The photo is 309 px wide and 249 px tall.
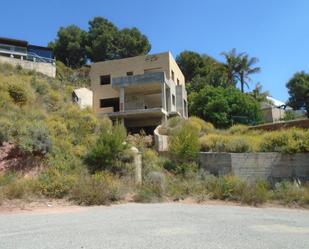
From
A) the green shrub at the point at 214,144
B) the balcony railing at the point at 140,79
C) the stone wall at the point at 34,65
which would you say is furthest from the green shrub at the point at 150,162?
the stone wall at the point at 34,65

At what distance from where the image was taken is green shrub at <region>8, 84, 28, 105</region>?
23.9 metres

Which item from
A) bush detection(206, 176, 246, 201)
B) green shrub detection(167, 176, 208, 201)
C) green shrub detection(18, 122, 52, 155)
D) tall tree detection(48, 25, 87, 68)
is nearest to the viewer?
bush detection(206, 176, 246, 201)

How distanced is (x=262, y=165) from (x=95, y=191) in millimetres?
9619

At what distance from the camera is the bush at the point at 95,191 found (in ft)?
44.4

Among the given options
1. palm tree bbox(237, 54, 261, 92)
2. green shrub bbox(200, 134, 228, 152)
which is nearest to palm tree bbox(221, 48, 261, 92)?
palm tree bbox(237, 54, 261, 92)

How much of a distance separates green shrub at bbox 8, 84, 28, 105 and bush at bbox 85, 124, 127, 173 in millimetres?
8292

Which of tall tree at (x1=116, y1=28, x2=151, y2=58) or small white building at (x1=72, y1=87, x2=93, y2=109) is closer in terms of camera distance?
small white building at (x1=72, y1=87, x2=93, y2=109)

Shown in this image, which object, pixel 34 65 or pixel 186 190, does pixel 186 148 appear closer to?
pixel 186 190

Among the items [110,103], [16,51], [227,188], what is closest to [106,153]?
[227,188]

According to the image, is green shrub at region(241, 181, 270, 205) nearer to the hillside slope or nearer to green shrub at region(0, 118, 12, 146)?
the hillside slope

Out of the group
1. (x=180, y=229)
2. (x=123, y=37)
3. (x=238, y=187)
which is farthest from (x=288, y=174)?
(x=123, y=37)

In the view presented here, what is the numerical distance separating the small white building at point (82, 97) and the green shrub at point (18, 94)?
919cm

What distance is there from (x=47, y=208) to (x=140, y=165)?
7133 mm

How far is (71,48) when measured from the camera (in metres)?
53.7
